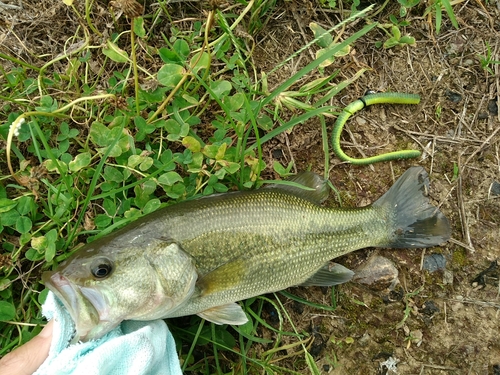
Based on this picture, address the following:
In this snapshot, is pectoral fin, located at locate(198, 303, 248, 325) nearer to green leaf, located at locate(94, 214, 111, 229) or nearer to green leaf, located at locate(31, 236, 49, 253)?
green leaf, located at locate(94, 214, 111, 229)

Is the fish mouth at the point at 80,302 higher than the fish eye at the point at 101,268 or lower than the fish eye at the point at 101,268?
lower

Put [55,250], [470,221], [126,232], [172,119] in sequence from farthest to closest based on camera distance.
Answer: [470,221] < [172,119] < [55,250] < [126,232]

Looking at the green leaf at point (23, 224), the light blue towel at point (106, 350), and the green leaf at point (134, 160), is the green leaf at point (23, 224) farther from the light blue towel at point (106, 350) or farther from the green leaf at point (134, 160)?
the green leaf at point (134, 160)

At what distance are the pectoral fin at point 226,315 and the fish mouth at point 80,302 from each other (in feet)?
2.45

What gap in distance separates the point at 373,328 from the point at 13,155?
10.2 feet

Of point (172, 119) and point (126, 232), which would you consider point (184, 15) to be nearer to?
point (172, 119)

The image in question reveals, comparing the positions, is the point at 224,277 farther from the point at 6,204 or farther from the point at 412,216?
the point at 6,204

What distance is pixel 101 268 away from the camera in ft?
8.28

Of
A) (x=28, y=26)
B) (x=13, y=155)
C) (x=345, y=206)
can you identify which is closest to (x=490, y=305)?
(x=345, y=206)

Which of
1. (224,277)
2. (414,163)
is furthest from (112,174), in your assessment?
(414,163)

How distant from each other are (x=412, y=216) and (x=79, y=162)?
8.25 ft

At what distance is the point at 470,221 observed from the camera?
3543 millimetres

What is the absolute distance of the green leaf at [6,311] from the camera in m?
3.04

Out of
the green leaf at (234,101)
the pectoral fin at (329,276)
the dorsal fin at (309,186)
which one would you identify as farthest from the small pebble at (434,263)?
the green leaf at (234,101)
